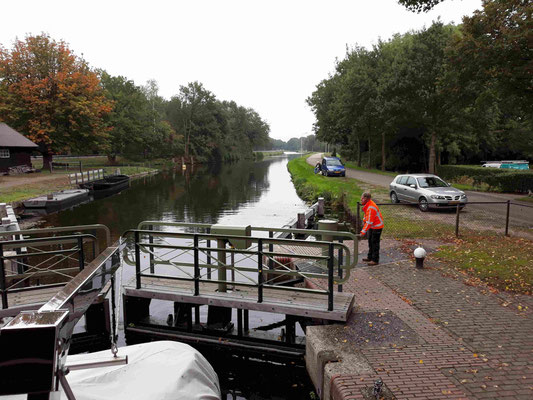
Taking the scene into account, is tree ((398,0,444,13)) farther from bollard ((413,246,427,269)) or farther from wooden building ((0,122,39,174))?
wooden building ((0,122,39,174))

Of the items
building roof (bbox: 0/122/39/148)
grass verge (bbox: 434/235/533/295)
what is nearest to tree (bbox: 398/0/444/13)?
grass verge (bbox: 434/235/533/295)

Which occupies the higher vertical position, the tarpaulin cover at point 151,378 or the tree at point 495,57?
the tree at point 495,57

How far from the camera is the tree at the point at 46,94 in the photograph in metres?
46.1

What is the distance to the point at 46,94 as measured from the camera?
47281mm

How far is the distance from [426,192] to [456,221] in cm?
603

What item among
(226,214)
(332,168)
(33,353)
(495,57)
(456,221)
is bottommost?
(226,214)

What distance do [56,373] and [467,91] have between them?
26.8 meters

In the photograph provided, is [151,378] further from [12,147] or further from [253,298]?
[12,147]

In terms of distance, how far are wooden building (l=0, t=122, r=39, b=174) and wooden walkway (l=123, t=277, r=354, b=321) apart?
134ft

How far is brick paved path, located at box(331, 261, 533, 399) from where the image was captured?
5.25 metres

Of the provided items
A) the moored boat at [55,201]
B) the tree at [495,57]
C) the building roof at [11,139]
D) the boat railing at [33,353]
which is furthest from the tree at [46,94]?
the boat railing at [33,353]

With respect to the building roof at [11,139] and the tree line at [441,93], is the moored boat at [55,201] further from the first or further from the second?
the tree line at [441,93]

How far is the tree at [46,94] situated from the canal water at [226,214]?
1166 centimetres

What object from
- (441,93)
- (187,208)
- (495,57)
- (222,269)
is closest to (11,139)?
(187,208)
